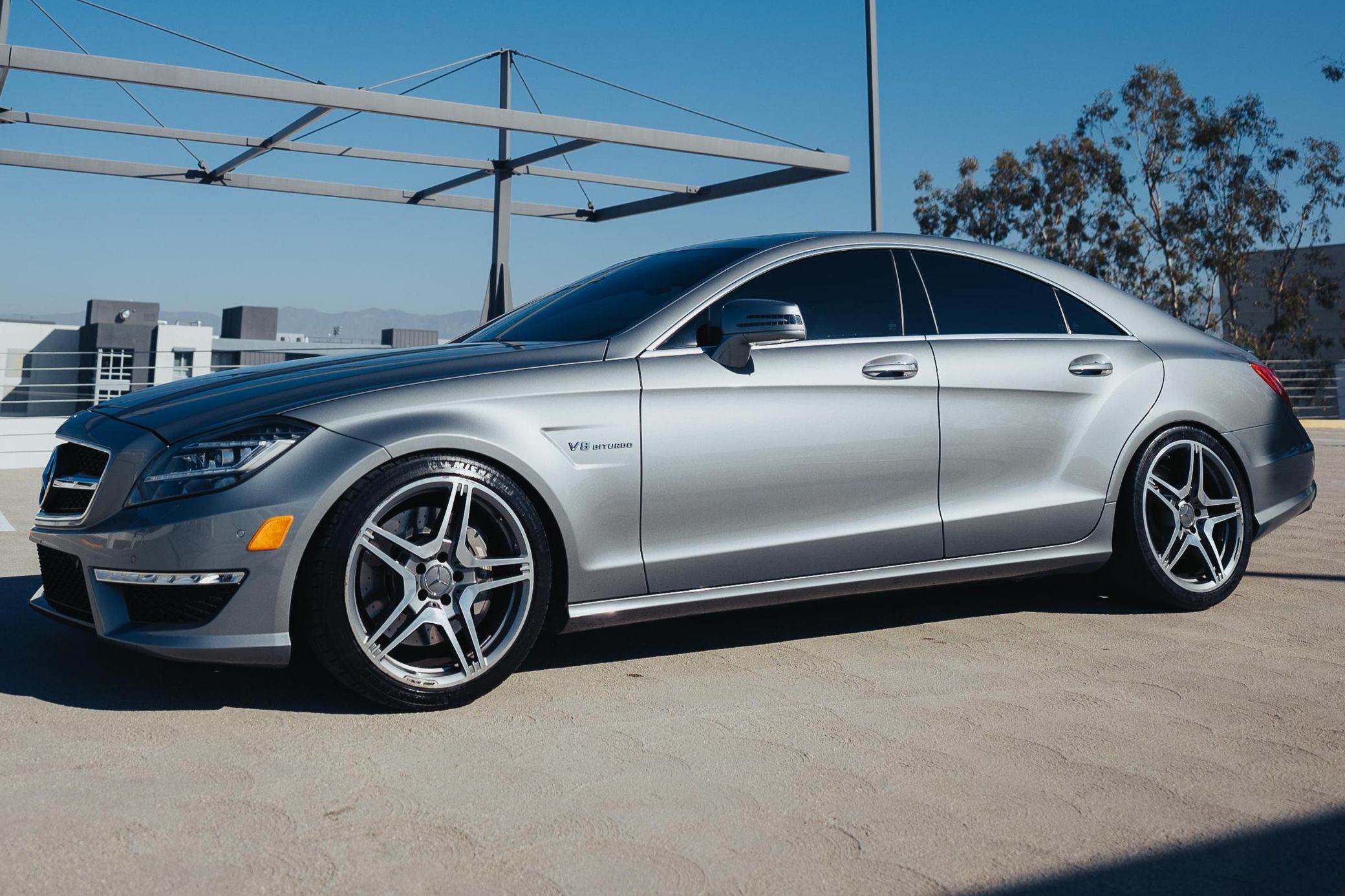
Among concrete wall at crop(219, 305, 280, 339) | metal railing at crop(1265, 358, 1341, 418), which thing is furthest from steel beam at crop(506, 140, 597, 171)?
concrete wall at crop(219, 305, 280, 339)

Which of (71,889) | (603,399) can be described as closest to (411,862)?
(71,889)

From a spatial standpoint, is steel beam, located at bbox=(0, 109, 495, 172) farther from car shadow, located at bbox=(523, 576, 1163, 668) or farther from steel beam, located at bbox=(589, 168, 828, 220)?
car shadow, located at bbox=(523, 576, 1163, 668)

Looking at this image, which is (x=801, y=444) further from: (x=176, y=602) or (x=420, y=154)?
(x=420, y=154)

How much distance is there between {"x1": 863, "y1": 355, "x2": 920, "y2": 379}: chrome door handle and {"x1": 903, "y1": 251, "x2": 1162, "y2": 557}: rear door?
5.3 inches

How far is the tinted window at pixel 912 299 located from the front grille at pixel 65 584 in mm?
2910

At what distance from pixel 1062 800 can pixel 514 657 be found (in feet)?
5.33

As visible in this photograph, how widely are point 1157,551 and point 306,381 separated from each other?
339 centimetres

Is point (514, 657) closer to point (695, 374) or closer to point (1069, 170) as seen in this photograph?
point (695, 374)

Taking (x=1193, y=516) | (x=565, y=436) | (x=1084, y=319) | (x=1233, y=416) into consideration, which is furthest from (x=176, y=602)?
(x=1233, y=416)

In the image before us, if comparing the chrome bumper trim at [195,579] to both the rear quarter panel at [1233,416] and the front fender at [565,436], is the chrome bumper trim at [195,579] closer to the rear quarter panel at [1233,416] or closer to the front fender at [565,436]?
the front fender at [565,436]

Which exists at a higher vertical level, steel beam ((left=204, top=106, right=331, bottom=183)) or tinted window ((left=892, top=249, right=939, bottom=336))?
steel beam ((left=204, top=106, right=331, bottom=183))

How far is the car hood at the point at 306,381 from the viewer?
3.49 meters

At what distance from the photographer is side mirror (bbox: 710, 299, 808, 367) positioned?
3926 millimetres

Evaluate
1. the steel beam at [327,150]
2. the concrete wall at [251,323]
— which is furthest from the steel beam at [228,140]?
the concrete wall at [251,323]
